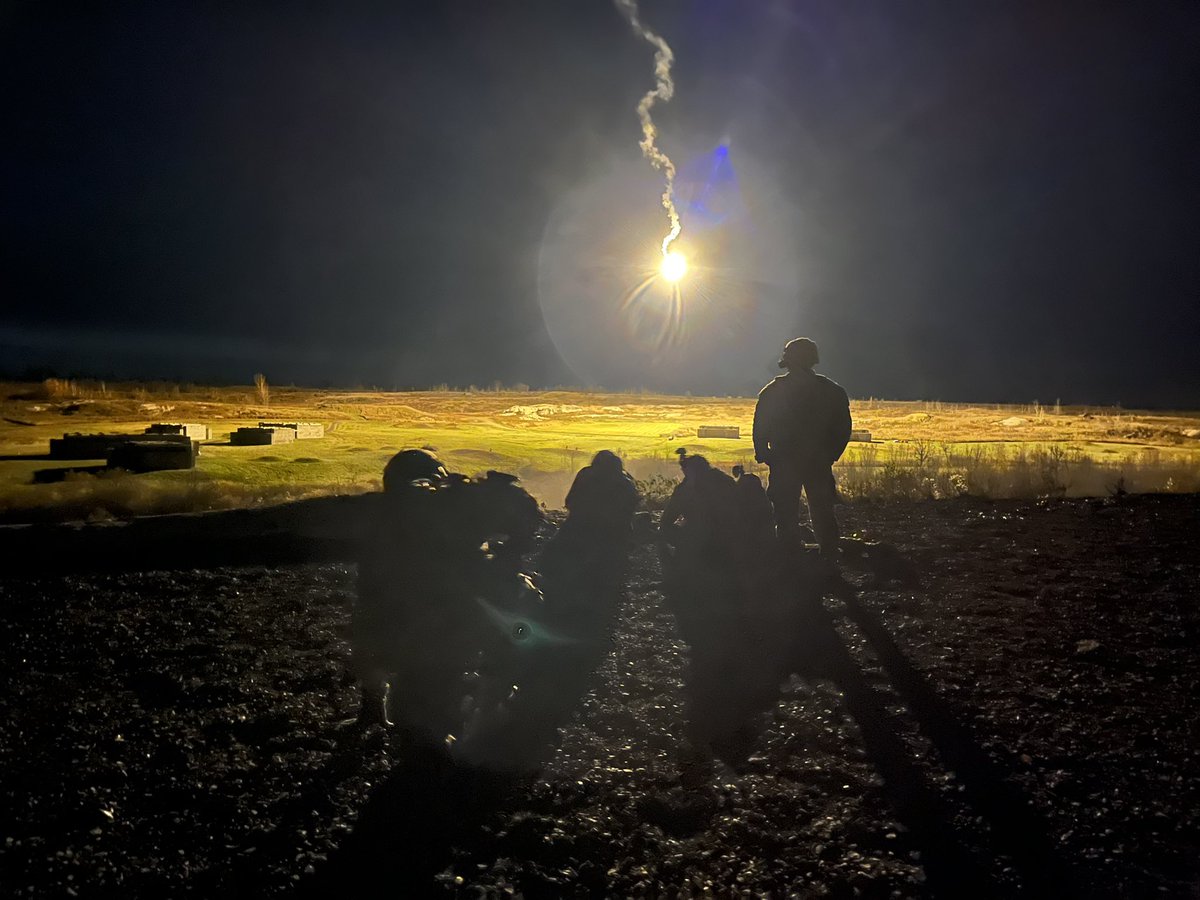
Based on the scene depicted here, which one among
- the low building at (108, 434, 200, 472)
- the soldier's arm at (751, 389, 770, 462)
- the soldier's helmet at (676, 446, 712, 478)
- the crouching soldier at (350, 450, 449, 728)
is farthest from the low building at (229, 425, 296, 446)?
the soldier's arm at (751, 389, 770, 462)

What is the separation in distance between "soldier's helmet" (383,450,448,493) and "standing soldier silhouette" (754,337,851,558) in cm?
431

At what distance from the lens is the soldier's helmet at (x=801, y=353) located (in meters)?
7.80

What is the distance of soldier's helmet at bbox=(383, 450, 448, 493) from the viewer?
5.08 m

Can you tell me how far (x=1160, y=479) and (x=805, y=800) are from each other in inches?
603

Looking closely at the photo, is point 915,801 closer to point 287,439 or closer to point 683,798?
point 683,798

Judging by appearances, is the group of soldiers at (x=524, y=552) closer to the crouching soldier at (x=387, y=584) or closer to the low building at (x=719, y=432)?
the crouching soldier at (x=387, y=584)

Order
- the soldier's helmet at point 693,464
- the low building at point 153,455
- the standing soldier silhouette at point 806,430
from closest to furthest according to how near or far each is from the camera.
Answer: the standing soldier silhouette at point 806,430 → the soldier's helmet at point 693,464 → the low building at point 153,455

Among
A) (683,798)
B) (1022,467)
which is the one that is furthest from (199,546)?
Answer: (1022,467)

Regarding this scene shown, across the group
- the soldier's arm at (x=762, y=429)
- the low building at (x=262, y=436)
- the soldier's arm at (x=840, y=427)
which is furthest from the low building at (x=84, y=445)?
the soldier's arm at (x=840, y=427)

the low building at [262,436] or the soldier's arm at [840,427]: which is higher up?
the soldier's arm at [840,427]

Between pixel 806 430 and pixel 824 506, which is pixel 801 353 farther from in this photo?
pixel 824 506

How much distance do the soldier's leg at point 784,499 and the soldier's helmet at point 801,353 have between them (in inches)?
50.1

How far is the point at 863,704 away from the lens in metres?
4.20

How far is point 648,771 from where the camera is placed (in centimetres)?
357
